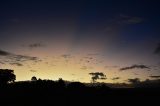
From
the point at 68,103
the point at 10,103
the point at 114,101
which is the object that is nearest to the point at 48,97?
the point at 68,103

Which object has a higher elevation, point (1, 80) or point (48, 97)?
point (1, 80)

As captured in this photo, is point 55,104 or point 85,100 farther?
point 85,100

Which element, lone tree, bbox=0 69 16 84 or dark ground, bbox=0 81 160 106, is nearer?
dark ground, bbox=0 81 160 106

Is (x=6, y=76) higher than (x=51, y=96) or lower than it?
higher

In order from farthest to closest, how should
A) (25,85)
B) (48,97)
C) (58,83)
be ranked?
(58,83), (25,85), (48,97)

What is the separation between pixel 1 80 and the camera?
148 meters

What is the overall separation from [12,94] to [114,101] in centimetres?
4514

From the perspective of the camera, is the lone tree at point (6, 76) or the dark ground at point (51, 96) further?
the lone tree at point (6, 76)

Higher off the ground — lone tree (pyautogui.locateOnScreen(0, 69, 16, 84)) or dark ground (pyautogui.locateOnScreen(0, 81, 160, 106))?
lone tree (pyautogui.locateOnScreen(0, 69, 16, 84))

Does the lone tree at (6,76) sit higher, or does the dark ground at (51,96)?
the lone tree at (6,76)

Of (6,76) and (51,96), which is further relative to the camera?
(6,76)

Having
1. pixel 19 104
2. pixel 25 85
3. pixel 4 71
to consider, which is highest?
pixel 4 71

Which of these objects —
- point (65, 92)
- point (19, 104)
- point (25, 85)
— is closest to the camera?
point (19, 104)

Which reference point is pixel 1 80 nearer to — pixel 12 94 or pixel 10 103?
pixel 12 94
